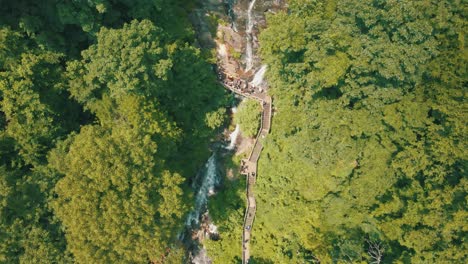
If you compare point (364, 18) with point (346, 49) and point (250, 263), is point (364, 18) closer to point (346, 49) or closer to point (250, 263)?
point (346, 49)

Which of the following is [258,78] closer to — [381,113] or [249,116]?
[249,116]

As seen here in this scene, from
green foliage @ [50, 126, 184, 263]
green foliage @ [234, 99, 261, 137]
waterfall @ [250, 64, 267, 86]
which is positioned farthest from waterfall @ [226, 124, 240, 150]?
green foliage @ [50, 126, 184, 263]

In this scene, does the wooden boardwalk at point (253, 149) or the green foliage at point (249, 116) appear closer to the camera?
the green foliage at point (249, 116)

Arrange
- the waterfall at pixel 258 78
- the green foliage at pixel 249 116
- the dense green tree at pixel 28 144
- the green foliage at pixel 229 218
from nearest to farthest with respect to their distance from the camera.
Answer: the dense green tree at pixel 28 144
the green foliage at pixel 249 116
the waterfall at pixel 258 78
the green foliage at pixel 229 218

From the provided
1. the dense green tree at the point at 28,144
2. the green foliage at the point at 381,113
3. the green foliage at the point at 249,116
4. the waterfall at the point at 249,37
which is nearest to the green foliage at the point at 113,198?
the dense green tree at the point at 28,144

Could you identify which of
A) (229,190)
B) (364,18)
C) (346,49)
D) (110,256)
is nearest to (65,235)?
(110,256)

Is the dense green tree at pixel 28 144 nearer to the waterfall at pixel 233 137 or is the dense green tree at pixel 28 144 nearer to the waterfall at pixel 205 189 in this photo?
the waterfall at pixel 205 189

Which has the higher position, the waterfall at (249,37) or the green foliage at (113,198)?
the waterfall at (249,37)
